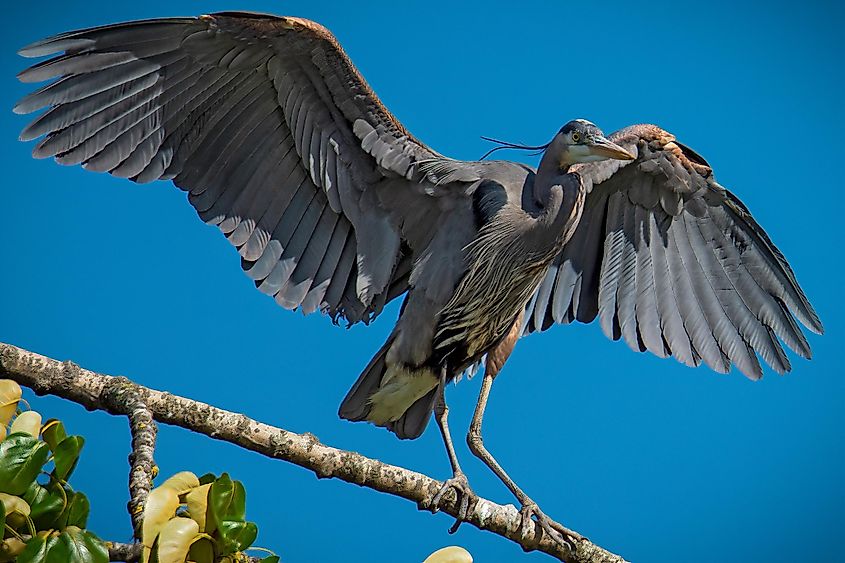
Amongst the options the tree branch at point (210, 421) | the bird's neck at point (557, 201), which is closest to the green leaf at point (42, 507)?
the tree branch at point (210, 421)

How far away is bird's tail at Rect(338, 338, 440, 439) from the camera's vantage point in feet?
13.1

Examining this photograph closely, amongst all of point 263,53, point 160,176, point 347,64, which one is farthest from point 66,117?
point 347,64

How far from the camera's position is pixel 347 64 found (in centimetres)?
376

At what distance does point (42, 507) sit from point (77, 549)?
157 mm

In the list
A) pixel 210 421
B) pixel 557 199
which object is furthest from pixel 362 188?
pixel 210 421

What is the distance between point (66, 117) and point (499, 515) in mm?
2024

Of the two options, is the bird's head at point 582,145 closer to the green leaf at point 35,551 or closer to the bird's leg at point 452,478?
the bird's leg at point 452,478

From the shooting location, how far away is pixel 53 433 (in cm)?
209

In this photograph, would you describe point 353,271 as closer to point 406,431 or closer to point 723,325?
point 406,431

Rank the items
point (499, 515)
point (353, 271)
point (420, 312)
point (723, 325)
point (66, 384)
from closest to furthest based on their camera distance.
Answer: point (66, 384) → point (499, 515) → point (420, 312) → point (353, 271) → point (723, 325)

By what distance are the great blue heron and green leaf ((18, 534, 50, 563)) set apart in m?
1.93

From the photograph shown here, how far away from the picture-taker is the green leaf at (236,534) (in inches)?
76.9

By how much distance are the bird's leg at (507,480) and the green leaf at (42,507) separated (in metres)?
1.75

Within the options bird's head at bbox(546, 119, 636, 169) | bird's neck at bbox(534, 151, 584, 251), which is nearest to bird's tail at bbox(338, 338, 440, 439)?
bird's neck at bbox(534, 151, 584, 251)
